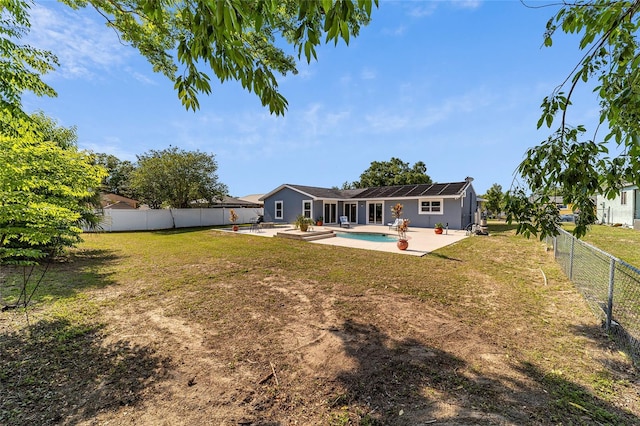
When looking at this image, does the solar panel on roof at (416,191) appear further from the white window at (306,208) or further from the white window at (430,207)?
the white window at (306,208)

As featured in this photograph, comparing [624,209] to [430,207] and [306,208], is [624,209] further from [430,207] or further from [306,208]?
[306,208]

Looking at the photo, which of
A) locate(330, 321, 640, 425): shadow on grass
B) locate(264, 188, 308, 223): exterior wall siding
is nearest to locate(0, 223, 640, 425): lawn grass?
locate(330, 321, 640, 425): shadow on grass

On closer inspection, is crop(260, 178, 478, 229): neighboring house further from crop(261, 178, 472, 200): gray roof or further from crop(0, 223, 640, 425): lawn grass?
crop(0, 223, 640, 425): lawn grass

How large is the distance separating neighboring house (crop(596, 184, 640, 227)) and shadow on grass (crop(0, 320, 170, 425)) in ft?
74.2

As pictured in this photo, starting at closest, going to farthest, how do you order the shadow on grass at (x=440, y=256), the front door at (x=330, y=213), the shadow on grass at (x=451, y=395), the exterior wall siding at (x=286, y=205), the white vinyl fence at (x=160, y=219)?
the shadow on grass at (x=451, y=395) < the shadow on grass at (x=440, y=256) < the white vinyl fence at (x=160, y=219) < the exterior wall siding at (x=286, y=205) < the front door at (x=330, y=213)

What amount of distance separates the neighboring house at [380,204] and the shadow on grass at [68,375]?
59.6 ft

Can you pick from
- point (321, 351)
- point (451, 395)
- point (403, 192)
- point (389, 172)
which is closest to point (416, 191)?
point (403, 192)

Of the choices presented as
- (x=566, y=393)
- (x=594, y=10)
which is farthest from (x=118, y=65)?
(x=566, y=393)

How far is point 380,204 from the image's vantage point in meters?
21.5

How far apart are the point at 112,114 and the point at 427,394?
34.2 ft

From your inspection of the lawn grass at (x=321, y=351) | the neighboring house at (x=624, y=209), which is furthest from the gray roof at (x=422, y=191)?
the lawn grass at (x=321, y=351)

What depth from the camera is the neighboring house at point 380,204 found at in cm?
1833

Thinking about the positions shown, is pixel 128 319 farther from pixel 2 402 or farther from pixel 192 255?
pixel 192 255

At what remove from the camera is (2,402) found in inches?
94.3
